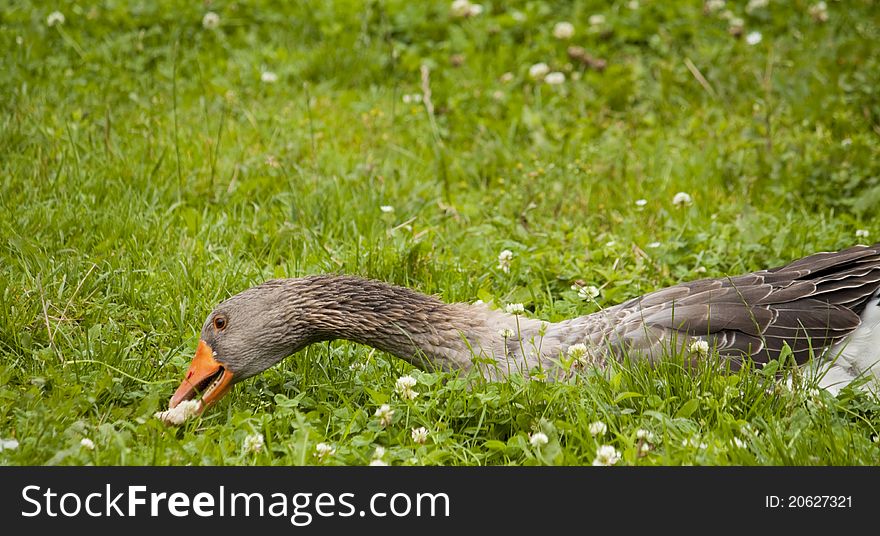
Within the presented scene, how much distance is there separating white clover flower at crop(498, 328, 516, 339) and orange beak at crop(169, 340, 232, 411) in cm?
128

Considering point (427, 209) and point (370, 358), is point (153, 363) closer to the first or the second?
point (370, 358)

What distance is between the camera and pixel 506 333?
485cm

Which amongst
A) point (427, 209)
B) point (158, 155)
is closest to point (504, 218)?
point (427, 209)

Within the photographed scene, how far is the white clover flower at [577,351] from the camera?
15.1 feet

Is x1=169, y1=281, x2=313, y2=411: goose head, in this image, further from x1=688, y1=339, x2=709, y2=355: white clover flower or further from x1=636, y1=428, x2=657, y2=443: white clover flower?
x1=688, y1=339, x2=709, y2=355: white clover flower

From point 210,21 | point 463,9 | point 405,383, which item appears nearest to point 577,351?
point 405,383

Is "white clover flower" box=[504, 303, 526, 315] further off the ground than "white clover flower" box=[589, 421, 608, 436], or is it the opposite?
"white clover flower" box=[589, 421, 608, 436]

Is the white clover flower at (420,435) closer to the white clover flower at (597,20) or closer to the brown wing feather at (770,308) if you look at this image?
the brown wing feather at (770,308)

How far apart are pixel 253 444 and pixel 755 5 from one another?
721cm

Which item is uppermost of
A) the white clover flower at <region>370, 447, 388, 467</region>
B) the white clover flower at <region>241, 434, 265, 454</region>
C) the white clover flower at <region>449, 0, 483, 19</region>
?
the white clover flower at <region>241, 434, 265, 454</region>

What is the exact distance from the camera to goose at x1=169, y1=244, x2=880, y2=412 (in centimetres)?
462

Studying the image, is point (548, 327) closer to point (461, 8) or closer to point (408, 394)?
point (408, 394)

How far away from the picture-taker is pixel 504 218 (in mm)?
6711

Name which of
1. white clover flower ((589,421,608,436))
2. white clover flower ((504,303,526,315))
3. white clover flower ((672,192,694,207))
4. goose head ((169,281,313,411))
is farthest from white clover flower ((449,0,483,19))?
white clover flower ((589,421,608,436))
